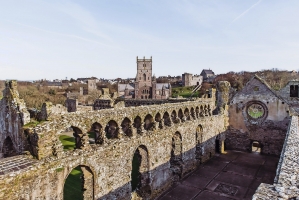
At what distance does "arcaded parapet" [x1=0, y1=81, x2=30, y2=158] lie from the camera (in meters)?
11.4

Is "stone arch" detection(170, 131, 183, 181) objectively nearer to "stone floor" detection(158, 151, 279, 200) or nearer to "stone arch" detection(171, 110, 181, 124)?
"stone floor" detection(158, 151, 279, 200)

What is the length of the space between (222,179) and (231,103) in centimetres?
1087

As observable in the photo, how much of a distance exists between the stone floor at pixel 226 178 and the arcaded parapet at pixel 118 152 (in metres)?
0.87

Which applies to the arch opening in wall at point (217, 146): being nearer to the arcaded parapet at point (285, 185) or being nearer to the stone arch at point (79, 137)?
the arcaded parapet at point (285, 185)

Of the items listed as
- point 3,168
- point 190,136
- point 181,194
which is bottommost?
point 181,194

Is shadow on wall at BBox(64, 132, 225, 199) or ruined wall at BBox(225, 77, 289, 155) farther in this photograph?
ruined wall at BBox(225, 77, 289, 155)

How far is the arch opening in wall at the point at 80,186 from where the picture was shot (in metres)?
10.3

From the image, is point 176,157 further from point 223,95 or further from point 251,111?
point 251,111

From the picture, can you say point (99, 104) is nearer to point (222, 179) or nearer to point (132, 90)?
point (222, 179)

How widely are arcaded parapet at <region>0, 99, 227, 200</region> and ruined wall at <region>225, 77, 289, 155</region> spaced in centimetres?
633

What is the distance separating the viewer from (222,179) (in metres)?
17.4

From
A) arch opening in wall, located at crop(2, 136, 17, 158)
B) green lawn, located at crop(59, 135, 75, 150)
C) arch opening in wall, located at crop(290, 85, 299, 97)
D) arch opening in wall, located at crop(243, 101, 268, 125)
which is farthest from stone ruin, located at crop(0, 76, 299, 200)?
green lawn, located at crop(59, 135, 75, 150)

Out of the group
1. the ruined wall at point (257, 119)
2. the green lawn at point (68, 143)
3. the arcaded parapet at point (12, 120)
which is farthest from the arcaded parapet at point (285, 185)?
the green lawn at point (68, 143)

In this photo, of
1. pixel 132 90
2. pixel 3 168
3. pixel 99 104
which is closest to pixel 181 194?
pixel 3 168
